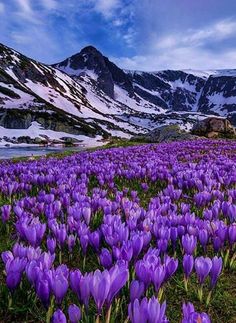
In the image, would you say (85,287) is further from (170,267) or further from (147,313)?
(170,267)

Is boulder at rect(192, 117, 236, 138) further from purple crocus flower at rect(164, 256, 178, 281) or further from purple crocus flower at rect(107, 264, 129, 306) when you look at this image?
purple crocus flower at rect(107, 264, 129, 306)

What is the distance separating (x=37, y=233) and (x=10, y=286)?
115 centimetres

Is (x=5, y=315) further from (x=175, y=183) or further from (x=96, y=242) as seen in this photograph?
(x=175, y=183)

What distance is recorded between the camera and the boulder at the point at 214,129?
162 feet

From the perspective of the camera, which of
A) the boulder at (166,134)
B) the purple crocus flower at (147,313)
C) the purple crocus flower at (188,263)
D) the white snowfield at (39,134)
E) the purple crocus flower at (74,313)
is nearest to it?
the purple crocus flower at (147,313)

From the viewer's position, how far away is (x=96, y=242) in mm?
3807

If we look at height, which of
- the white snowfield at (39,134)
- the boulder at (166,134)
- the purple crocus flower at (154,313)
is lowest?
the white snowfield at (39,134)

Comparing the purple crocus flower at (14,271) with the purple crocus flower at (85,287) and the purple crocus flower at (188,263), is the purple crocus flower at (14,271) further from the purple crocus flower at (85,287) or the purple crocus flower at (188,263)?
the purple crocus flower at (188,263)

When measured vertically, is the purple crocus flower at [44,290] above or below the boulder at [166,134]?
above

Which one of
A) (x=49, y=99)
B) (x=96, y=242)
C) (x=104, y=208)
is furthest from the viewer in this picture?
(x=49, y=99)

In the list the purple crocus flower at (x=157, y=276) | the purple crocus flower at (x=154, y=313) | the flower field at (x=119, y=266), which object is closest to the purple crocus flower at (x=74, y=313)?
the flower field at (x=119, y=266)

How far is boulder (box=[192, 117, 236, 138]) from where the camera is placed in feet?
162

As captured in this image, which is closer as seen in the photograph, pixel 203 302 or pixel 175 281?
pixel 203 302

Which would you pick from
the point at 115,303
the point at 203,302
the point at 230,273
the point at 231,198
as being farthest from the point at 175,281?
the point at 231,198
